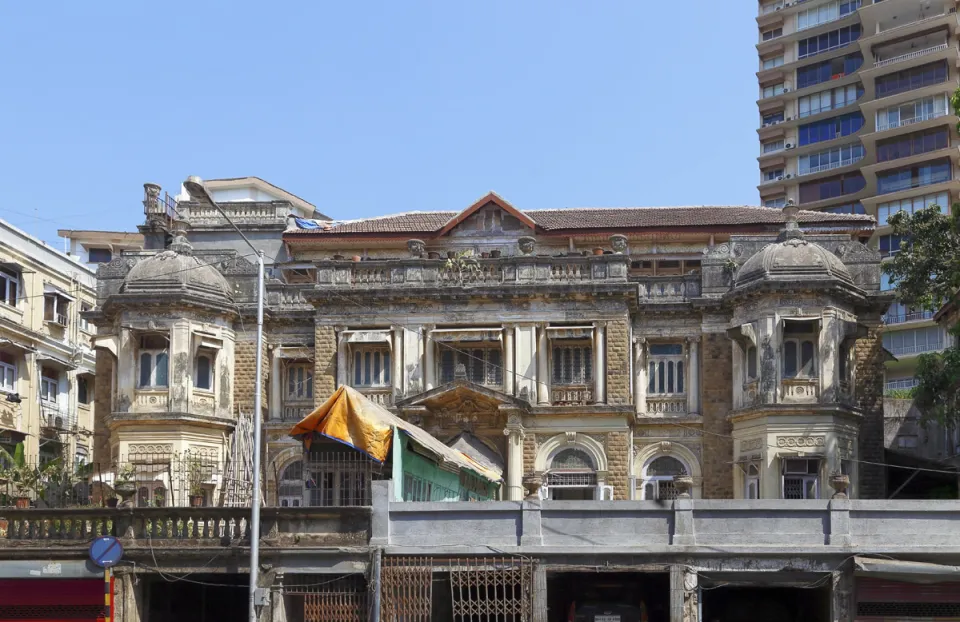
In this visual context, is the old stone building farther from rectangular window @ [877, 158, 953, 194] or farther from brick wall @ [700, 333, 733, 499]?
rectangular window @ [877, 158, 953, 194]

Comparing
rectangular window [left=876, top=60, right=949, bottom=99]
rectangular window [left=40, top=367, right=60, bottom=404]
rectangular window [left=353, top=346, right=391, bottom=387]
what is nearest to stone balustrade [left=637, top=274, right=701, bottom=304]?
rectangular window [left=353, top=346, right=391, bottom=387]

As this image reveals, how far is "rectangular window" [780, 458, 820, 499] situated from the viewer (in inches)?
1476

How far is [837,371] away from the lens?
37938 mm

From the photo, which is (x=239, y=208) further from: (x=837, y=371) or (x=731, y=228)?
(x=837, y=371)

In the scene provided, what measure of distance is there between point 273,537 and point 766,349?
57.2 feet

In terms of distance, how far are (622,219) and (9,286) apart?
21.4m

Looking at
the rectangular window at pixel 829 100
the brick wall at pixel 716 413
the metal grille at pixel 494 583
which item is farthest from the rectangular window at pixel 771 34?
the metal grille at pixel 494 583

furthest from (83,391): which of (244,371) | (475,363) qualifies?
(475,363)

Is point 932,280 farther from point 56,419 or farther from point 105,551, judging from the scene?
point 56,419

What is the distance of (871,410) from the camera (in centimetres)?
3944

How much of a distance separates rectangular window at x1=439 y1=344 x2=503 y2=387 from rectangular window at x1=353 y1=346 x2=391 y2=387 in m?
1.70

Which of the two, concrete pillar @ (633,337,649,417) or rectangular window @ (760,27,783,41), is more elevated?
rectangular window @ (760,27,783,41)

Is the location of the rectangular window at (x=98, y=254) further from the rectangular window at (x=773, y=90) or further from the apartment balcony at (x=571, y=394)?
the rectangular window at (x=773, y=90)

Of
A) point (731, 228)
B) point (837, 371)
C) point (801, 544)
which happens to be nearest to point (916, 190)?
point (731, 228)
